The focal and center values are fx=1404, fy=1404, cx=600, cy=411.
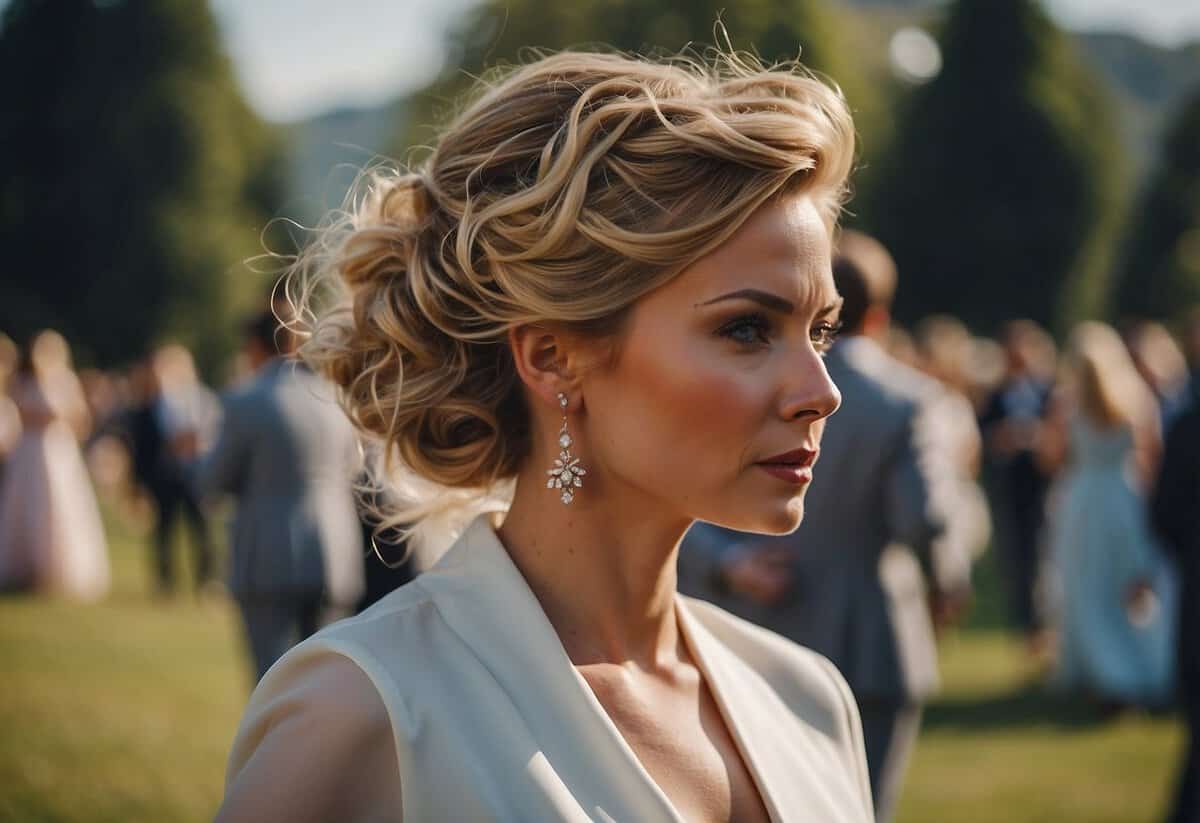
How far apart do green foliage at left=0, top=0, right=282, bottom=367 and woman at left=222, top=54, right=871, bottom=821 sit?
49353 millimetres

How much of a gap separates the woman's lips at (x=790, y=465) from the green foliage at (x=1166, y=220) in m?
50.0

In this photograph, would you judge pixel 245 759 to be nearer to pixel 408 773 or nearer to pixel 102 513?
pixel 408 773

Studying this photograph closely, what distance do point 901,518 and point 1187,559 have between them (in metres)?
2.08

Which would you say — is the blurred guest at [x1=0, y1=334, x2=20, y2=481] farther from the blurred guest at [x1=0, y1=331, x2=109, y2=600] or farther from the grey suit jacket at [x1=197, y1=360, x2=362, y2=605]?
the grey suit jacket at [x1=197, y1=360, x2=362, y2=605]

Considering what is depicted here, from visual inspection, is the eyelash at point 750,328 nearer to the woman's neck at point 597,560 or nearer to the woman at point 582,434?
the woman at point 582,434

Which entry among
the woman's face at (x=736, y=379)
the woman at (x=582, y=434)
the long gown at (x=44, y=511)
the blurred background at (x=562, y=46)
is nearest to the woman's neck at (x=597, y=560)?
the woman at (x=582, y=434)

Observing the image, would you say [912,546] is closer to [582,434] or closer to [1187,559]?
[1187,559]

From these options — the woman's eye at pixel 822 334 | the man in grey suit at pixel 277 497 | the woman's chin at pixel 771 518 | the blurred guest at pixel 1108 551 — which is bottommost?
the blurred guest at pixel 1108 551

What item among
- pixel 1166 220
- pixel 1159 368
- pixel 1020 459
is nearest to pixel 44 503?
pixel 1020 459

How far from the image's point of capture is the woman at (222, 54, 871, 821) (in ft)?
6.65

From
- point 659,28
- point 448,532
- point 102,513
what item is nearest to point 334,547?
point 448,532

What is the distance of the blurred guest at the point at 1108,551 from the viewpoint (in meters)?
9.85

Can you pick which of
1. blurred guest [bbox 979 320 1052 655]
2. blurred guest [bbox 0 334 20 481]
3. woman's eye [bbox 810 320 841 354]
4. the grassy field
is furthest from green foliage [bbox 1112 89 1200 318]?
woman's eye [bbox 810 320 841 354]

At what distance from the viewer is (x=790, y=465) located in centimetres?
226
